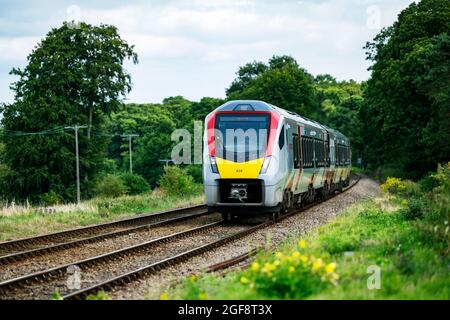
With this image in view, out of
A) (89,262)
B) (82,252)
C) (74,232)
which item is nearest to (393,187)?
(74,232)

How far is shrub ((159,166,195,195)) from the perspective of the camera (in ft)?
111

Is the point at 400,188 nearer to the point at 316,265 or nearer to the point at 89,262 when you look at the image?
the point at 89,262

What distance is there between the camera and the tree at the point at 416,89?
116ft

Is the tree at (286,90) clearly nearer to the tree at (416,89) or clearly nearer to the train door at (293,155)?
the tree at (416,89)

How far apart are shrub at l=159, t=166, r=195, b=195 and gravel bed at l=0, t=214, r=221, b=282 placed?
1313cm

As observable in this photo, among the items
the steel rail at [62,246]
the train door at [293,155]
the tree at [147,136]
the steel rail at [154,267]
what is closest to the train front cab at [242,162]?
the steel rail at [154,267]

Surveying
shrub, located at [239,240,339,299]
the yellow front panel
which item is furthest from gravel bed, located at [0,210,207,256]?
shrub, located at [239,240,339,299]

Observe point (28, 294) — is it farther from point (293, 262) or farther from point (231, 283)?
point (293, 262)

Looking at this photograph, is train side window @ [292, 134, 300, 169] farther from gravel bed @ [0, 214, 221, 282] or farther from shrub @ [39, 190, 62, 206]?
shrub @ [39, 190, 62, 206]

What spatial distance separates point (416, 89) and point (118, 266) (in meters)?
30.7

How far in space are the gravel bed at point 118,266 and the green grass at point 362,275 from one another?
78.6 inches

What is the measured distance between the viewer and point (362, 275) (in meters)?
8.45
